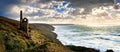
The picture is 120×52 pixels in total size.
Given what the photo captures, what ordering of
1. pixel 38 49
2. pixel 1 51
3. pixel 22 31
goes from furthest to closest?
pixel 22 31
pixel 38 49
pixel 1 51

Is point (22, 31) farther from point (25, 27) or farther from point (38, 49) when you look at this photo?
point (38, 49)

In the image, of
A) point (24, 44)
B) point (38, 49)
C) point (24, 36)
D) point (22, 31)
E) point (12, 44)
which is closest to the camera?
point (38, 49)

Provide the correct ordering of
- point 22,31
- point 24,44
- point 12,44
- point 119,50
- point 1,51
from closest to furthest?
point 1,51, point 12,44, point 24,44, point 22,31, point 119,50

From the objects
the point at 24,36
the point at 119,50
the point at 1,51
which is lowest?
the point at 119,50

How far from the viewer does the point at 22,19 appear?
63219 mm

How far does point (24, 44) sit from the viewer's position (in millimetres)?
48844

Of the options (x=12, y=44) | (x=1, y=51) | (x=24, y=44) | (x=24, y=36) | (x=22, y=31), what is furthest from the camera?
(x=22, y=31)

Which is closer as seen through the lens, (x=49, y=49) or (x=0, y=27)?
(x=49, y=49)

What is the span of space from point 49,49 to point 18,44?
15.3 meters

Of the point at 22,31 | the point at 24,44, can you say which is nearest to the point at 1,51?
the point at 24,44

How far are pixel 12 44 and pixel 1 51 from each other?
742 inches

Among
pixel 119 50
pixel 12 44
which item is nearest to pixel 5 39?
pixel 12 44

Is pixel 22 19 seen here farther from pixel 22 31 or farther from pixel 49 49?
pixel 49 49

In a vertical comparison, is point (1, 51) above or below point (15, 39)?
above
